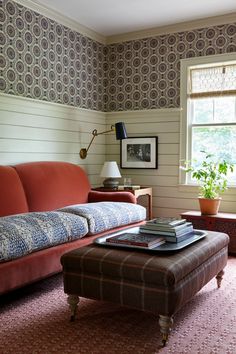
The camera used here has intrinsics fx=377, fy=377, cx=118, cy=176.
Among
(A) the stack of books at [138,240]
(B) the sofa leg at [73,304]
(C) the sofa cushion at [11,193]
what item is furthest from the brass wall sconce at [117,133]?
(B) the sofa leg at [73,304]

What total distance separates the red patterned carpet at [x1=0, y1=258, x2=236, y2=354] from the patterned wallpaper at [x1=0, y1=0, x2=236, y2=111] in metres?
2.04

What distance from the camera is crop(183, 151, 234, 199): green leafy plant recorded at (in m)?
3.95

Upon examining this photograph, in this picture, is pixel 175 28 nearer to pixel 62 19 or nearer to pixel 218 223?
pixel 62 19

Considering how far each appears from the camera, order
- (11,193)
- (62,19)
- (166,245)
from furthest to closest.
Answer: (62,19) < (11,193) < (166,245)

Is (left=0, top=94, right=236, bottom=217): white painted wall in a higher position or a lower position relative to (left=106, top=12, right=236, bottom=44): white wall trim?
lower

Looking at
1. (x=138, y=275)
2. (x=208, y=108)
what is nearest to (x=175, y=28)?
(x=208, y=108)

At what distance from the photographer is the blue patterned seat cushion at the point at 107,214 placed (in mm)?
3096

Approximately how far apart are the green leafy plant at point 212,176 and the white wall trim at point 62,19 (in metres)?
2.01

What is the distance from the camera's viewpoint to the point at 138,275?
1.96 meters

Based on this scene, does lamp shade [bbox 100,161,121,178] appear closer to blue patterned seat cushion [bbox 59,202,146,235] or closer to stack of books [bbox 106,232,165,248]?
blue patterned seat cushion [bbox 59,202,146,235]

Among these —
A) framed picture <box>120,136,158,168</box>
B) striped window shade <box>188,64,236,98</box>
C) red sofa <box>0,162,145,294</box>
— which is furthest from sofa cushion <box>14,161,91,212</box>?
striped window shade <box>188,64,236,98</box>

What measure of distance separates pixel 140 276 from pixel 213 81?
9.87ft

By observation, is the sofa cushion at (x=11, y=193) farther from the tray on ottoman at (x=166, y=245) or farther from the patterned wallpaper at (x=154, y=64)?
the patterned wallpaper at (x=154, y=64)

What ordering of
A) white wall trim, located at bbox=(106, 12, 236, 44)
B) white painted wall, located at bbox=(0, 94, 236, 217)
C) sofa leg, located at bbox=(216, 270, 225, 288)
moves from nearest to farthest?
sofa leg, located at bbox=(216, 270, 225, 288), white painted wall, located at bbox=(0, 94, 236, 217), white wall trim, located at bbox=(106, 12, 236, 44)
